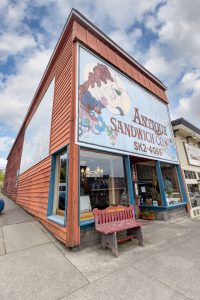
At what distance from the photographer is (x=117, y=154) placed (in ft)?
18.6

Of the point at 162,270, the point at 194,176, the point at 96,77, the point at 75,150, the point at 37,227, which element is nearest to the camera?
the point at 162,270

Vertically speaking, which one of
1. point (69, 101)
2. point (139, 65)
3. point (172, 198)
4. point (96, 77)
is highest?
point (139, 65)

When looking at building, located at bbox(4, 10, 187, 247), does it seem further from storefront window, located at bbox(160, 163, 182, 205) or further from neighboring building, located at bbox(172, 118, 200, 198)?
neighboring building, located at bbox(172, 118, 200, 198)

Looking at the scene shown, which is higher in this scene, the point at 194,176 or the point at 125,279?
the point at 194,176

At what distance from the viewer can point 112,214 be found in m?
4.38

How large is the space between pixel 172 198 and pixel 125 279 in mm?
6122

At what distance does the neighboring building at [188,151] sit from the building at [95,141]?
154cm

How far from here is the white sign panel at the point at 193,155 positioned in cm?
1038

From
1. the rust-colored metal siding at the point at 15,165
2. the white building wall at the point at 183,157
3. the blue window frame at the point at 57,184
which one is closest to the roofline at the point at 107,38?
the white building wall at the point at 183,157

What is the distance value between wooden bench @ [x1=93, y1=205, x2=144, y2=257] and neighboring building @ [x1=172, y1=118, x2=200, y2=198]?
6.18 metres

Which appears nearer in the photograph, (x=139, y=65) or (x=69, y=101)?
(x=69, y=101)

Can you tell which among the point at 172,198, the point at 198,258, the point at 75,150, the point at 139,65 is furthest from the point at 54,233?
the point at 139,65

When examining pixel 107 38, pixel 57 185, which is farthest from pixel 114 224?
pixel 107 38

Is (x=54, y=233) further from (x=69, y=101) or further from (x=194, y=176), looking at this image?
(x=194, y=176)
